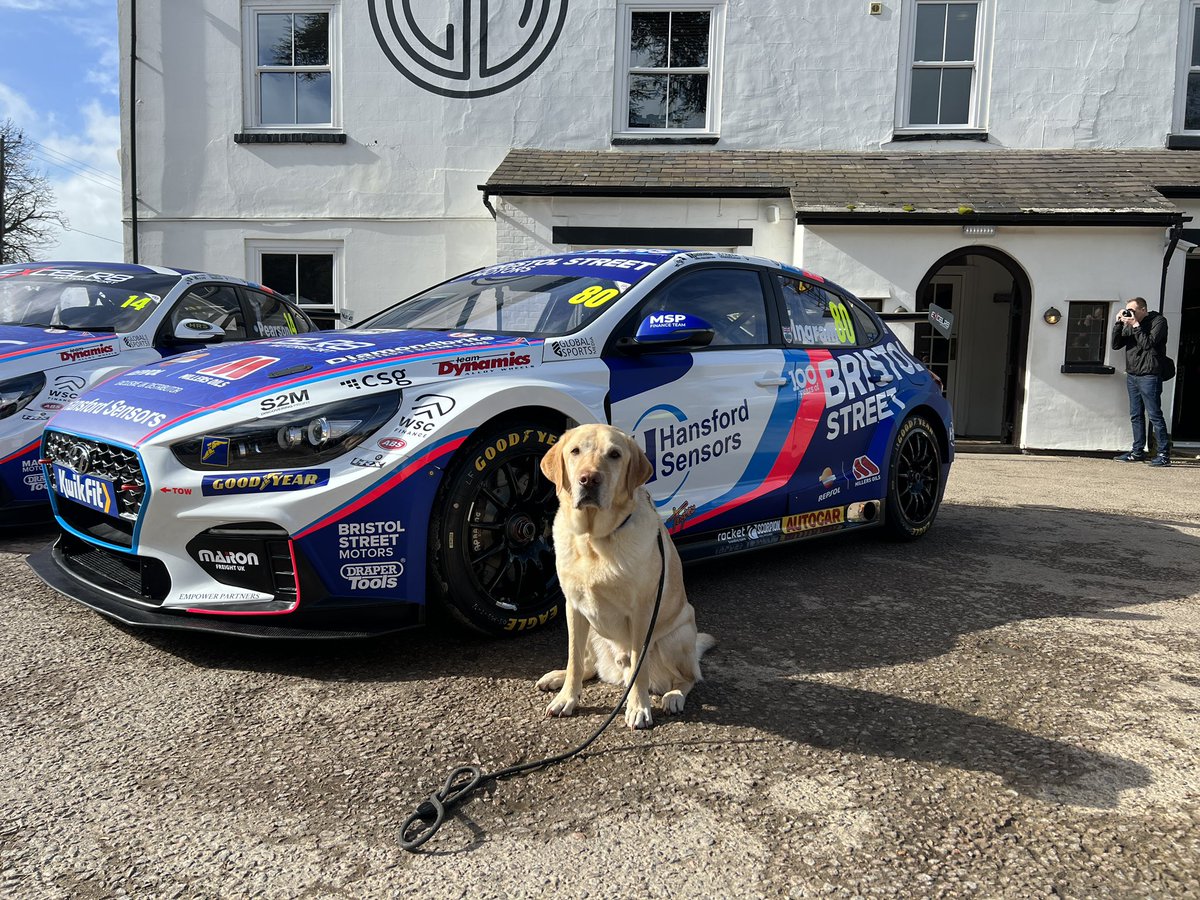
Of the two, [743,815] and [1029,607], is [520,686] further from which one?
[1029,607]

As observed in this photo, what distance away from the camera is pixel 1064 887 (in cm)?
196

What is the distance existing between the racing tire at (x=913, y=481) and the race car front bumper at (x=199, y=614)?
328 centimetres

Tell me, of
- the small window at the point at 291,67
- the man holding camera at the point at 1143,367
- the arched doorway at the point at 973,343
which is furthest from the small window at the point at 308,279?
the man holding camera at the point at 1143,367

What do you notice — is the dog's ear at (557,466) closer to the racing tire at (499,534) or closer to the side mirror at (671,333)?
the racing tire at (499,534)

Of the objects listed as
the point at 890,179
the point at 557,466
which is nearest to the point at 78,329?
the point at 557,466

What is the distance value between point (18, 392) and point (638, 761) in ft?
13.6

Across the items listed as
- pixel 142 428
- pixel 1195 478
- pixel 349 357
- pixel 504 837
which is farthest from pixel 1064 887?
pixel 1195 478

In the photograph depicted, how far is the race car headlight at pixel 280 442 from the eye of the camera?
9.62ft

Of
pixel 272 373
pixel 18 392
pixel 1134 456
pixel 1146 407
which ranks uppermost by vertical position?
pixel 272 373

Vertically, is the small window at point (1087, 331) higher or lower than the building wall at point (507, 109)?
lower

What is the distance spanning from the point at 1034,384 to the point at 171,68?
12302 millimetres

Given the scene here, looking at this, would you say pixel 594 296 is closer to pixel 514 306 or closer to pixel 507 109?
pixel 514 306

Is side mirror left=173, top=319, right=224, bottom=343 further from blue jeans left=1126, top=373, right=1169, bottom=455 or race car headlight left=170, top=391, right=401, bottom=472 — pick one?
blue jeans left=1126, top=373, right=1169, bottom=455

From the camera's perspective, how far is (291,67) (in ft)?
40.9
